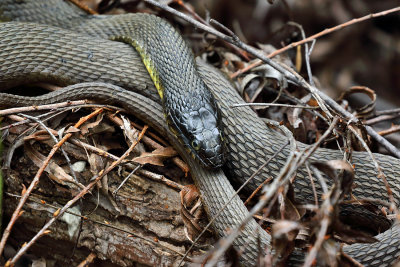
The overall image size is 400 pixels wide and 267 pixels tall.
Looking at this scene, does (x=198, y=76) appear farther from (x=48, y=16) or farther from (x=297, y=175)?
(x=48, y=16)

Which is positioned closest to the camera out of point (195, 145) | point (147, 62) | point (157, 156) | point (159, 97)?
point (195, 145)

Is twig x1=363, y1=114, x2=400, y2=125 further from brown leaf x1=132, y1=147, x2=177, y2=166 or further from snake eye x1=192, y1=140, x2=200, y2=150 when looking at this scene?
brown leaf x1=132, y1=147, x2=177, y2=166

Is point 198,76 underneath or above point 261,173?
above

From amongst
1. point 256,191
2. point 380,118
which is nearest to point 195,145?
point 256,191

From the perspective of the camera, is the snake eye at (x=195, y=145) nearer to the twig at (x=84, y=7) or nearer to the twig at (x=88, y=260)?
the twig at (x=88, y=260)

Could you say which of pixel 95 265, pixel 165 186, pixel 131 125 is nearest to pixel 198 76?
pixel 131 125

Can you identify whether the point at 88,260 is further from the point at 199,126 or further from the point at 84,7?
the point at 84,7
